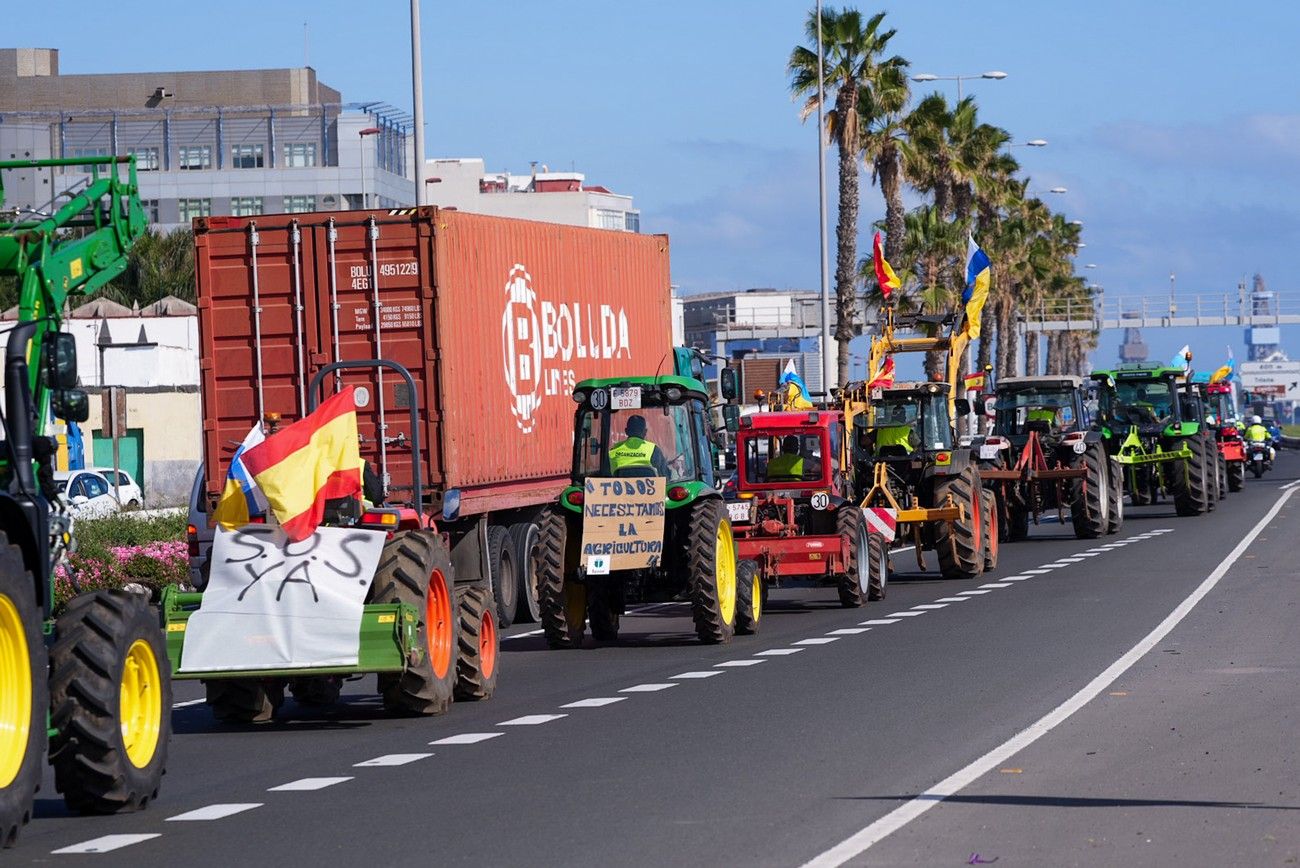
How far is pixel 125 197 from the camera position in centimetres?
1247

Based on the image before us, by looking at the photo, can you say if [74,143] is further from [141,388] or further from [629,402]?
[629,402]

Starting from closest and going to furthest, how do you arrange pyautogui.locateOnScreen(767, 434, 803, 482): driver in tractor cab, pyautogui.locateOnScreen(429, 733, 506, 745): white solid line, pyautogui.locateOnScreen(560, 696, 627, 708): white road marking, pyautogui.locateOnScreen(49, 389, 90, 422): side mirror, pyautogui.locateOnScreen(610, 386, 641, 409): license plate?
pyautogui.locateOnScreen(49, 389, 90, 422): side mirror
pyautogui.locateOnScreen(429, 733, 506, 745): white solid line
pyautogui.locateOnScreen(560, 696, 627, 708): white road marking
pyautogui.locateOnScreen(610, 386, 641, 409): license plate
pyautogui.locateOnScreen(767, 434, 803, 482): driver in tractor cab

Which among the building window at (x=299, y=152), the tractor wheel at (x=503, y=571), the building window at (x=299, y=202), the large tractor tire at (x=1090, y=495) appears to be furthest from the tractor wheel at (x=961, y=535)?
the building window at (x=299, y=152)

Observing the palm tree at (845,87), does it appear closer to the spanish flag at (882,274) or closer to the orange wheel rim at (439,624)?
the spanish flag at (882,274)

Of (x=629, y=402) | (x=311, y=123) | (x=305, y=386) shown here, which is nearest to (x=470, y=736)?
(x=629, y=402)

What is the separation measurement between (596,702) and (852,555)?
8.29 m

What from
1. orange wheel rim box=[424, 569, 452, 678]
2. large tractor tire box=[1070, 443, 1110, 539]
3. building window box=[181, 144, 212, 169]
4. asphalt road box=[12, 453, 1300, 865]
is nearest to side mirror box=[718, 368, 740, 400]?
asphalt road box=[12, 453, 1300, 865]

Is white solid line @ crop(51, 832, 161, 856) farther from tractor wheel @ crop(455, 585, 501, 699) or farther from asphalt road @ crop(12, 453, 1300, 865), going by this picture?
tractor wheel @ crop(455, 585, 501, 699)

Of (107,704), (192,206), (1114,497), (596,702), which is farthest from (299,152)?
(107,704)

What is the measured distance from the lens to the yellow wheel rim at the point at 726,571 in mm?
19078

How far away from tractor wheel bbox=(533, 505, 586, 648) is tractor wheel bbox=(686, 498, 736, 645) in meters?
1.11

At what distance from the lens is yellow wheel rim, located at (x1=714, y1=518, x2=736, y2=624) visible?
19.1 m

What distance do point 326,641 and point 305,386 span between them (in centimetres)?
806

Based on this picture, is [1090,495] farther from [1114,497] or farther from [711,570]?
[711,570]
